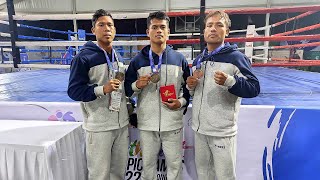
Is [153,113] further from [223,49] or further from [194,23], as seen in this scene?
[194,23]

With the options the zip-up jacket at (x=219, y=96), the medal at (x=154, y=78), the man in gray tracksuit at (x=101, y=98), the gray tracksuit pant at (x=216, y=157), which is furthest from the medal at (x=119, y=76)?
the gray tracksuit pant at (x=216, y=157)

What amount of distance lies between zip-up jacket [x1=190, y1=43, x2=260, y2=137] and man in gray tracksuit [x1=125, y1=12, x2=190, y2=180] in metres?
0.14

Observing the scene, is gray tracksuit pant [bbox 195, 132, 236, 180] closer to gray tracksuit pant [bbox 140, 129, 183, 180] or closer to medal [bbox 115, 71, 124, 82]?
gray tracksuit pant [bbox 140, 129, 183, 180]

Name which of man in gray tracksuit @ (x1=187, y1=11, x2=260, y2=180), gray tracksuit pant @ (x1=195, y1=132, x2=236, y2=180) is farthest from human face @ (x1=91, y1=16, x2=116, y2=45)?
gray tracksuit pant @ (x1=195, y1=132, x2=236, y2=180)

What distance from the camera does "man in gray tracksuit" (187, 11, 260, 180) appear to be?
1290 millimetres

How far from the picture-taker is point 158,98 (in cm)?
139

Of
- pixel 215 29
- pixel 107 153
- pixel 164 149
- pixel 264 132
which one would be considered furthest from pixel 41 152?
pixel 264 132

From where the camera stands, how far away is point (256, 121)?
157 cm

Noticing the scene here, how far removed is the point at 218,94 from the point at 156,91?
364mm

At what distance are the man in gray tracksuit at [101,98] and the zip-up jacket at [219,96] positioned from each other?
1.59ft

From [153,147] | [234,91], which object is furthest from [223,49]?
[153,147]

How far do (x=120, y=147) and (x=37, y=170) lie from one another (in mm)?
476

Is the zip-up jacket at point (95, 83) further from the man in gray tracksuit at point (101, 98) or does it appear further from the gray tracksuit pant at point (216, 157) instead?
the gray tracksuit pant at point (216, 157)

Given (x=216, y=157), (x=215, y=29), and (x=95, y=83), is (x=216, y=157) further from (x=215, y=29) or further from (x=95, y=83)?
(x=95, y=83)
